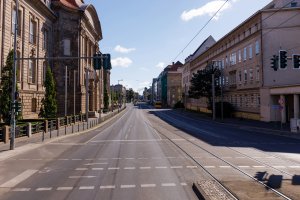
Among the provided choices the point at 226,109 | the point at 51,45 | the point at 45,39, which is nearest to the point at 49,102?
the point at 45,39

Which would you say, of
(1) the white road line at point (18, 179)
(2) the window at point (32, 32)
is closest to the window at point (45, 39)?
(2) the window at point (32, 32)

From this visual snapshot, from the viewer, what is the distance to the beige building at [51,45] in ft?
142

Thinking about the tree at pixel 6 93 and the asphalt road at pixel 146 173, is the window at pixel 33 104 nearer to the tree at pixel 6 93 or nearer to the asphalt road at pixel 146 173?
the tree at pixel 6 93

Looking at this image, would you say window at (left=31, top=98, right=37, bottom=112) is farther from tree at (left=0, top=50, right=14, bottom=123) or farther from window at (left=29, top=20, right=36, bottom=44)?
tree at (left=0, top=50, right=14, bottom=123)

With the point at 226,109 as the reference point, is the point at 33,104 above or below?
above

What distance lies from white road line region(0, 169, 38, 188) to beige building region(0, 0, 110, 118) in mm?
25360

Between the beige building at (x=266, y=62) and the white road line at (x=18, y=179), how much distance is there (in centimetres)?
3285

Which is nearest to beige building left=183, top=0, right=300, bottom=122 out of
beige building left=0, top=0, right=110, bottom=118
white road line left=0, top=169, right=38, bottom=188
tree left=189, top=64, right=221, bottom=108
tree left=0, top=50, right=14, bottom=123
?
tree left=189, top=64, right=221, bottom=108

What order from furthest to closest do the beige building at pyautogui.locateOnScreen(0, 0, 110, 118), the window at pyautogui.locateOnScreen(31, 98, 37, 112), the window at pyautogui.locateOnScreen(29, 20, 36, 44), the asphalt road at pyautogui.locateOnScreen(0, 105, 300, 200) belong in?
the window at pyautogui.locateOnScreen(29, 20, 36, 44) → the window at pyautogui.locateOnScreen(31, 98, 37, 112) → the beige building at pyautogui.locateOnScreen(0, 0, 110, 118) → the asphalt road at pyautogui.locateOnScreen(0, 105, 300, 200)

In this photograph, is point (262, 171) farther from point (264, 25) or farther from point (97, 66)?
point (264, 25)

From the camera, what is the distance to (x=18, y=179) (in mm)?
13078

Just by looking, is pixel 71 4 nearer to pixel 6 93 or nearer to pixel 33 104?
pixel 33 104

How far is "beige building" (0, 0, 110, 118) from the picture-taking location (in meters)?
43.3

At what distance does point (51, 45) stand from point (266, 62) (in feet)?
102
